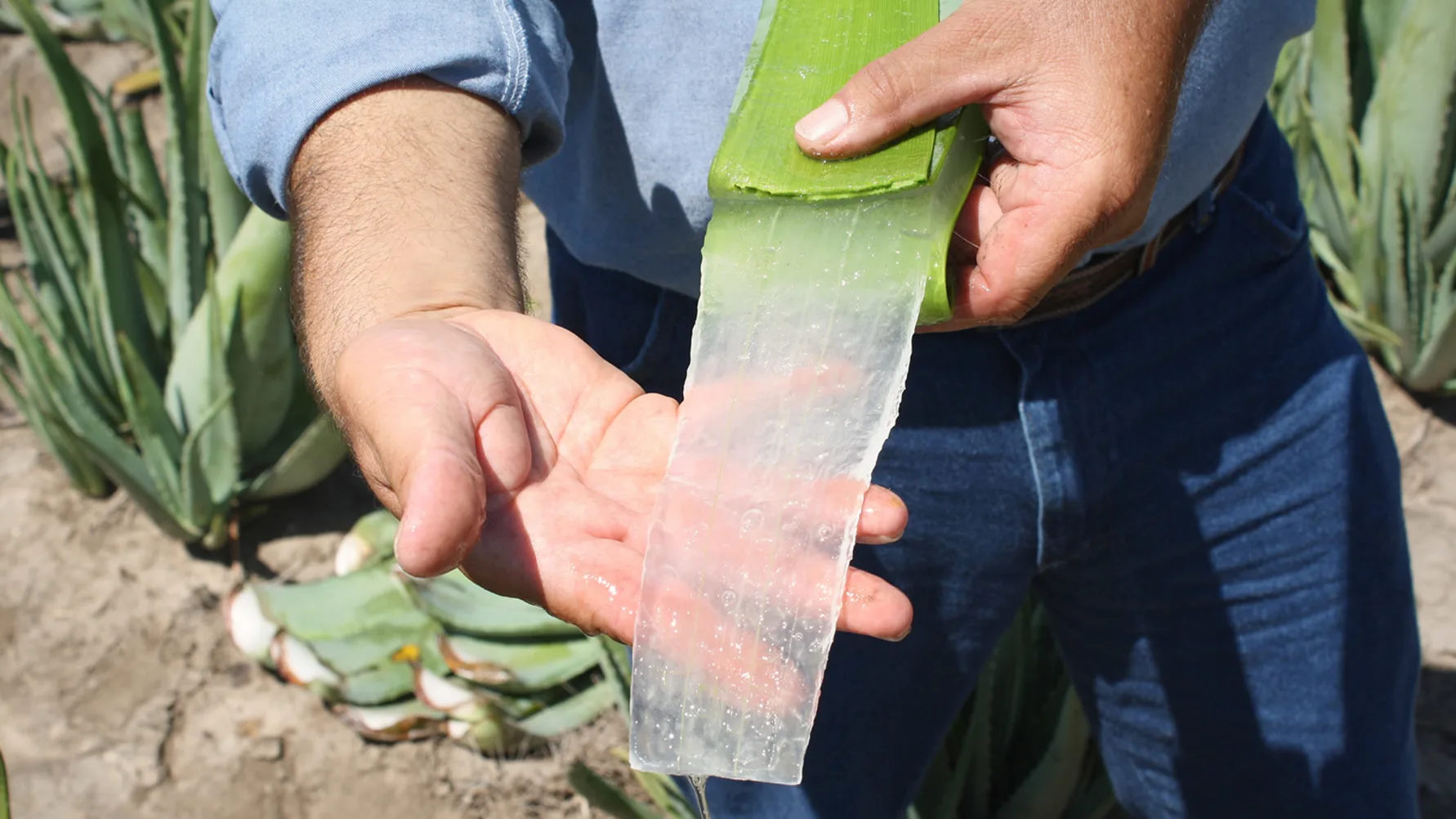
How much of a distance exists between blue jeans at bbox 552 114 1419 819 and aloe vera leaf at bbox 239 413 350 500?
4.18ft

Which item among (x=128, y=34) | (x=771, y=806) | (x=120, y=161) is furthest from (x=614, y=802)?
(x=128, y=34)

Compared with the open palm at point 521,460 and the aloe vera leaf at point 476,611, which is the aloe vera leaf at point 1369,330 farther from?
the open palm at point 521,460

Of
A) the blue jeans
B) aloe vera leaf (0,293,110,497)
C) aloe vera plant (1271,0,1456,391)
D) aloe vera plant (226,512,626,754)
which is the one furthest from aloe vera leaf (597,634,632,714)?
aloe vera plant (1271,0,1456,391)

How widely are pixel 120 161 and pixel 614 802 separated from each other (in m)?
1.94

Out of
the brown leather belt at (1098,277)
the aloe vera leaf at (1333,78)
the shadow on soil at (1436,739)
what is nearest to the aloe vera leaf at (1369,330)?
the aloe vera leaf at (1333,78)

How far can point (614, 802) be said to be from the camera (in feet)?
6.01

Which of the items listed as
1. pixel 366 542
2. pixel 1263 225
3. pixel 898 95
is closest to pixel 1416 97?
pixel 1263 225

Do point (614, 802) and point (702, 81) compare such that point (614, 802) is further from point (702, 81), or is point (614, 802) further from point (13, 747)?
point (13, 747)

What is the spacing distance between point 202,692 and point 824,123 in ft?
6.45

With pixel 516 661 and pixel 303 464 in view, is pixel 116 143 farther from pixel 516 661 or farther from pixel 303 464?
pixel 516 661

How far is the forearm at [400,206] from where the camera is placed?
106 cm

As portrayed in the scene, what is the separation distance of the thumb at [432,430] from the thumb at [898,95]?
13.2 inches

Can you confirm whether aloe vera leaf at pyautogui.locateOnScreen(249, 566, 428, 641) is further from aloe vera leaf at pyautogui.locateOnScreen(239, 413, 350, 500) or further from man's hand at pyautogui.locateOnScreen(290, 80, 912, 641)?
man's hand at pyautogui.locateOnScreen(290, 80, 912, 641)

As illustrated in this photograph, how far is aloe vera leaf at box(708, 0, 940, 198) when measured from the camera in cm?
106
